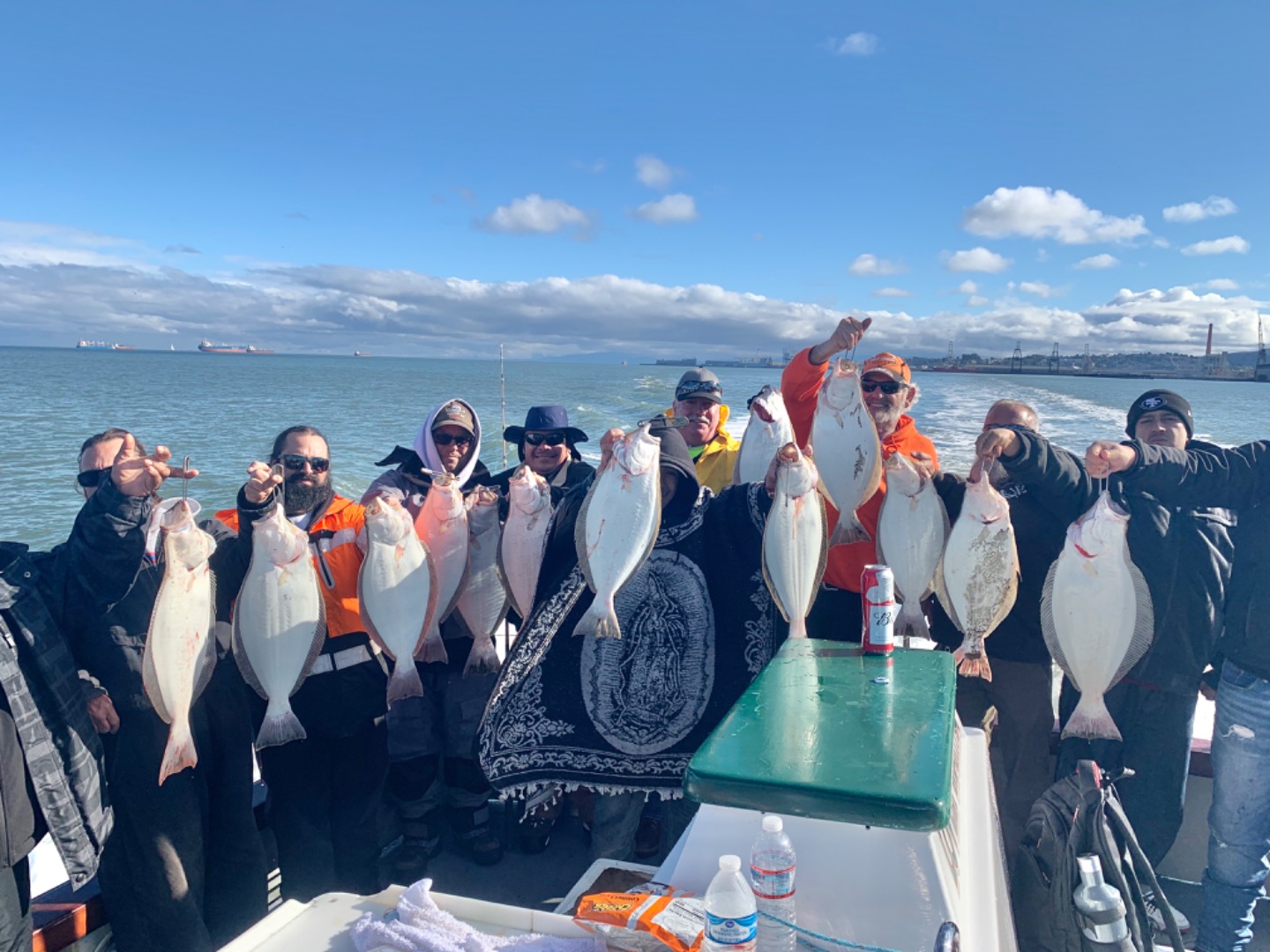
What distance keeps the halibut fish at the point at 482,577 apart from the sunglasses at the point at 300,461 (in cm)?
72

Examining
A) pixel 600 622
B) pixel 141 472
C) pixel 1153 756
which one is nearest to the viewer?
pixel 141 472

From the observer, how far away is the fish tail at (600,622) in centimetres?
316

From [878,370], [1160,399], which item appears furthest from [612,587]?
[1160,399]

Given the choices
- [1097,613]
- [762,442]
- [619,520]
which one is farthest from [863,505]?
[619,520]

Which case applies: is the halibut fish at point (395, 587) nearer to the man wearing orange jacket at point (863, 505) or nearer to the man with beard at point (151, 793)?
the man with beard at point (151, 793)

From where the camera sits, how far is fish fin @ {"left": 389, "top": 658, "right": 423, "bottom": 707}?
3.29 meters

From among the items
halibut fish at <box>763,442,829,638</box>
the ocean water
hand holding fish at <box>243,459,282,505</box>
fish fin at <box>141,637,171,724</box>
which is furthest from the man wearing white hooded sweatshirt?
the ocean water

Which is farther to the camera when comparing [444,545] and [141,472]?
[444,545]

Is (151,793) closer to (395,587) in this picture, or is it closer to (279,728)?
(279,728)

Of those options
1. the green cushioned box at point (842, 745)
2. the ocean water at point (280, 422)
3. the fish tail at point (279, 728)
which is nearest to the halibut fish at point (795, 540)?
the green cushioned box at point (842, 745)

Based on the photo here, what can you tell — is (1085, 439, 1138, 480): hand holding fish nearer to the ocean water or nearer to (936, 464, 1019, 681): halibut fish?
(936, 464, 1019, 681): halibut fish

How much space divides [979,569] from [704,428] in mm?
2108

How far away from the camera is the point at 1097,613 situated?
124 inches

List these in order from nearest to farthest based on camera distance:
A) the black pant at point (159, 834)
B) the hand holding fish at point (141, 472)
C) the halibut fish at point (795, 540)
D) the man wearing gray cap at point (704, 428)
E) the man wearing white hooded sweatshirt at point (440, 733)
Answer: the hand holding fish at point (141, 472) → the black pant at point (159, 834) → the halibut fish at point (795, 540) → the man wearing white hooded sweatshirt at point (440, 733) → the man wearing gray cap at point (704, 428)
